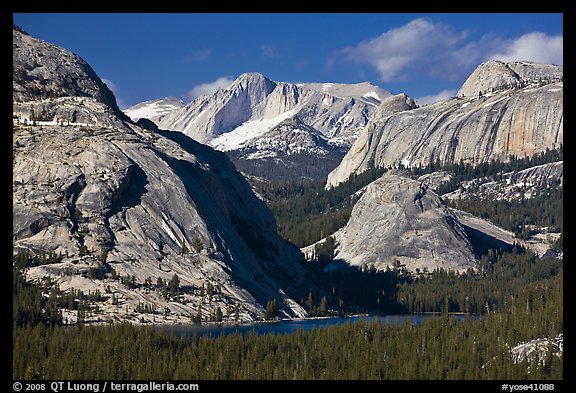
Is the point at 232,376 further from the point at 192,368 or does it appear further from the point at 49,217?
the point at 49,217

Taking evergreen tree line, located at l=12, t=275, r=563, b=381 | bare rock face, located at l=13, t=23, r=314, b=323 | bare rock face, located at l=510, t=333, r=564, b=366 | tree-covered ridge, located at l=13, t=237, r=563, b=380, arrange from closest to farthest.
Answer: evergreen tree line, located at l=12, t=275, r=563, b=381 < tree-covered ridge, located at l=13, t=237, r=563, b=380 < bare rock face, located at l=510, t=333, r=564, b=366 < bare rock face, located at l=13, t=23, r=314, b=323

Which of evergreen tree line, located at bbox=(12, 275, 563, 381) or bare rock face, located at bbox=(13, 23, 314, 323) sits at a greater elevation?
bare rock face, located at bbox=(13, 23, 314, 323)

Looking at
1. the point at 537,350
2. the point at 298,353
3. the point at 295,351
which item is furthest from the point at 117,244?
the point at 537,350

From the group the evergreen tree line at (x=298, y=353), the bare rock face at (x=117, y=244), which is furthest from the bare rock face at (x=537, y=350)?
the bare rock face at (x=117, y=244)

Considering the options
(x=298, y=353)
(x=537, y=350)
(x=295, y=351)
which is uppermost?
(x=537, y=350)

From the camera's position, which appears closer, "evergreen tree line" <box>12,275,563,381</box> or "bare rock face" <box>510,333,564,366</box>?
"evergreen tree line" <box>12,275,563,381</box>

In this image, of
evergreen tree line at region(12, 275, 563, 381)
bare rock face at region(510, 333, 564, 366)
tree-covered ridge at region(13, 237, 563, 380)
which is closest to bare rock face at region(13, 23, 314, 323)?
tree-covered ridge at region(13, 237, 563, 380)

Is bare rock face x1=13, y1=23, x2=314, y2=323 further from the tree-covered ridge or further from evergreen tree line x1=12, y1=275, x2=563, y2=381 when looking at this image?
evergreen tree line x1=12, y1=275, x2=563, y2=381

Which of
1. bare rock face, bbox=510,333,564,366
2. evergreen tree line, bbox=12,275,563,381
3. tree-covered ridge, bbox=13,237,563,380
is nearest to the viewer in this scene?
evergreen tree line, bbox=12,275,563,381

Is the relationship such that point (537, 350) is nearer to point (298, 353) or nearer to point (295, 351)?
point (298, 353)
